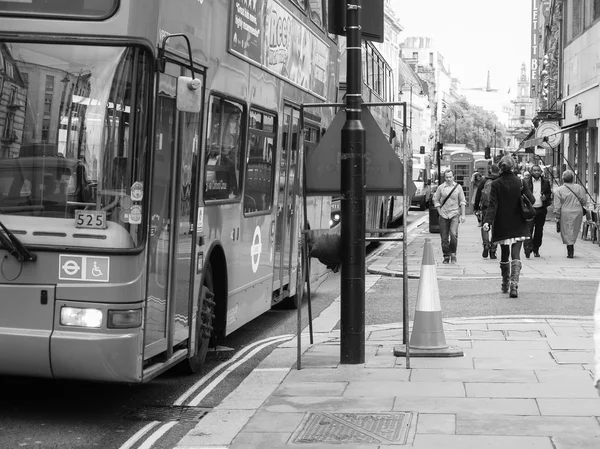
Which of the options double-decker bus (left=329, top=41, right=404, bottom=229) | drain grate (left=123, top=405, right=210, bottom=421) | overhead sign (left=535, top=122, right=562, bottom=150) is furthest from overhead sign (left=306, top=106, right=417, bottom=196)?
overhead sign (left=535, top=122, right=562, bottom=150)

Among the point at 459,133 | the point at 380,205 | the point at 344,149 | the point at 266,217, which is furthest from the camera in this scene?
the point at 459,133

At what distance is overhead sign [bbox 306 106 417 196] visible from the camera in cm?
872

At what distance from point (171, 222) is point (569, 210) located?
15442 millimetres

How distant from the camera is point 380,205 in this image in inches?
1034

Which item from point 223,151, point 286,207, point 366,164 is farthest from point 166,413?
point 286,207

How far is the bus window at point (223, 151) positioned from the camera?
830 centimetres

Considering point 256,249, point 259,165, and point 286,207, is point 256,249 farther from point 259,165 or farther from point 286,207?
point 286,207

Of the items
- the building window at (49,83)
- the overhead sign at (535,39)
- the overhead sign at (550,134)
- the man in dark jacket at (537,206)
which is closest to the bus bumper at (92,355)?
the building window at (49,83)

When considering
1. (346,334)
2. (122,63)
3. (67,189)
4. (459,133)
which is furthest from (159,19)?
(459,133)

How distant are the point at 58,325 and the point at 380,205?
20084 mm

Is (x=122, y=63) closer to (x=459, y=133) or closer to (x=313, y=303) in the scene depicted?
(x=313, y=303)

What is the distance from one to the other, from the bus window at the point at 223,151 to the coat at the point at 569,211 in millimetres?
12993

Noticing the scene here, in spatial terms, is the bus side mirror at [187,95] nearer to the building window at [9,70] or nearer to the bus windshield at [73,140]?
the bus windshield at [73,140]

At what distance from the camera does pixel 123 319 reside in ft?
21.5
